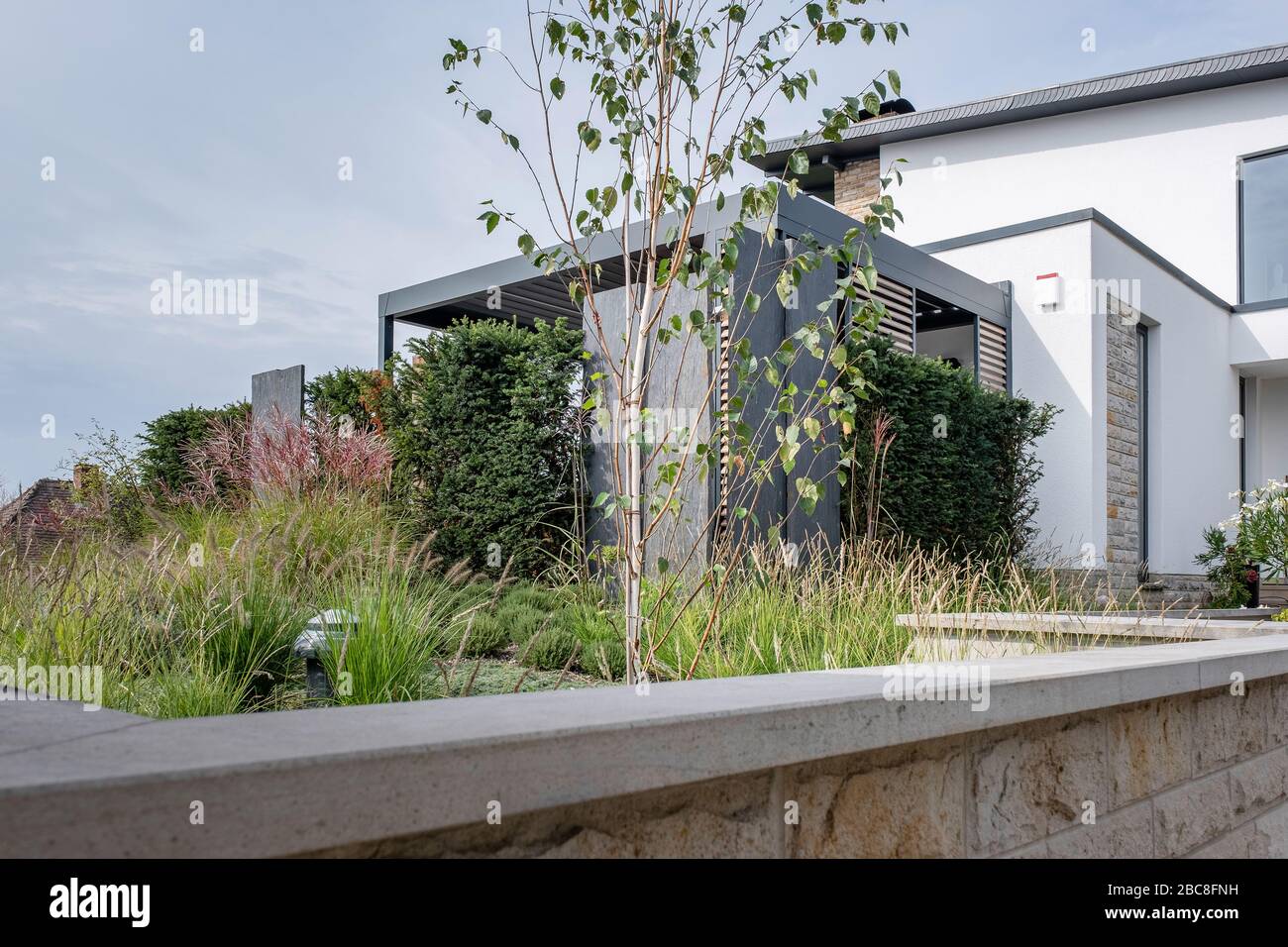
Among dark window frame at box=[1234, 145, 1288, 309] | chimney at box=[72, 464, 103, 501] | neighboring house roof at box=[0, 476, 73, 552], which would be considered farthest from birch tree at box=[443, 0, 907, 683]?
dark window frame at box=[1234, 145, 1288, 309]

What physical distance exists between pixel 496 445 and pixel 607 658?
11.2ft

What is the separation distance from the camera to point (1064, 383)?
10508 mm

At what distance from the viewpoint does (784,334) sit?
273 inches

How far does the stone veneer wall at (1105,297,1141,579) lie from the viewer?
1037cm

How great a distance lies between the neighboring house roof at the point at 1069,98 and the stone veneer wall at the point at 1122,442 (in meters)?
4.27

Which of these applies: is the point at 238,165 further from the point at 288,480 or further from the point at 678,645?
the point at 678,645

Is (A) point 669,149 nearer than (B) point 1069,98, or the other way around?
(A) point 669,149

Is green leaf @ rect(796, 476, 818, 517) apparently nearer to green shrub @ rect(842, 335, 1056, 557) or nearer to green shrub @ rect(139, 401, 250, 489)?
green shrub @ rect(842, 335, 1056, 557)

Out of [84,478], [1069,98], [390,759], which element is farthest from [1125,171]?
[390,759]

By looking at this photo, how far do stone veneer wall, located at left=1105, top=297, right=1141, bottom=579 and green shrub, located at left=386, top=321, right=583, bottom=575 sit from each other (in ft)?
20.8

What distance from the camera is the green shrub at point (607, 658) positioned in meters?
4.03

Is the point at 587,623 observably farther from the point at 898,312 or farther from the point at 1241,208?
the point at 1241,208

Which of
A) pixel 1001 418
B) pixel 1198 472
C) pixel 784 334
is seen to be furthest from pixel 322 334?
Result: pixel 1198 472

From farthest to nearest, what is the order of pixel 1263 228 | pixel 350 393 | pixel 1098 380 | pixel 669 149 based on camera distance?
pixel 1263 228 → pixel 1098 380 → pixel 350 393 → pixel 669 149
